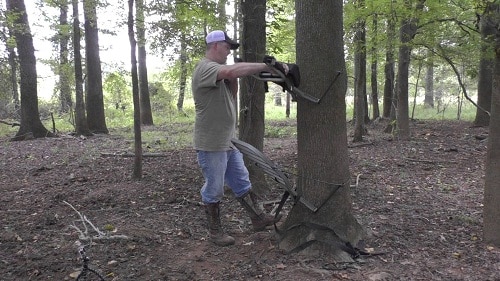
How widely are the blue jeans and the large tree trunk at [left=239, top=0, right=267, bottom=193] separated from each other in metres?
1.27

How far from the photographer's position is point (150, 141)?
11461 mm

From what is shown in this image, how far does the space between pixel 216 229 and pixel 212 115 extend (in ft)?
3.94

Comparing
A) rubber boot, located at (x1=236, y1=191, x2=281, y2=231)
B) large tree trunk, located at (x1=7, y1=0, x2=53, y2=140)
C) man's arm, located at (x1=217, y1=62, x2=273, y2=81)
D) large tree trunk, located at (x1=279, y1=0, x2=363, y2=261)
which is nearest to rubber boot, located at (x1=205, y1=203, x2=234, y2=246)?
rubber boot, located at (x1=236, y1=191, x2=281, y2=231)

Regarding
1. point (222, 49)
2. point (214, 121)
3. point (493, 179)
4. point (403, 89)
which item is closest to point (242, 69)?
point (222, 49)

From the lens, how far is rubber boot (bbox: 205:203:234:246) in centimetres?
418

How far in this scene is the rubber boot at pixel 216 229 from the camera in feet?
13.7

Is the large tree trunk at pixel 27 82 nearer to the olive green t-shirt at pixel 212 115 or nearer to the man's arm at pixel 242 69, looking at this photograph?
the olive green t-shirt at pixel 212 115

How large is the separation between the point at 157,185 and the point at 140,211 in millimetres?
1183

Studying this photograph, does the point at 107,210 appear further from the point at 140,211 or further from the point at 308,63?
the point at 308,63

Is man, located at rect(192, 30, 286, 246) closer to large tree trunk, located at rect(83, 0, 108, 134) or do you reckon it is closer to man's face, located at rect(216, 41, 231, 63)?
man's face, located at rect(216, 41, 231, 63)

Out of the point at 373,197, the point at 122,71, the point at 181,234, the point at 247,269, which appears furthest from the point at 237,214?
the point at 122,71

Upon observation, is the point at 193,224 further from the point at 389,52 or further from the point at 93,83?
the point at 93,83

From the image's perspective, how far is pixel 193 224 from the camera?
480 cm

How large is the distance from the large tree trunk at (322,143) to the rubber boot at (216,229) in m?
0.58
